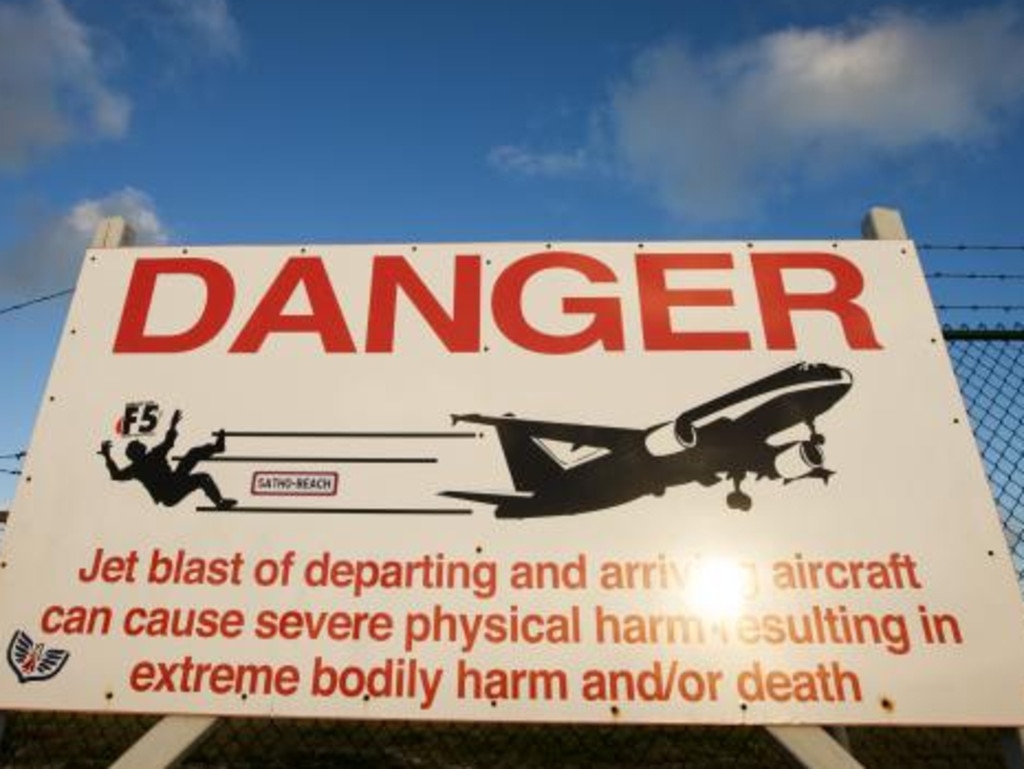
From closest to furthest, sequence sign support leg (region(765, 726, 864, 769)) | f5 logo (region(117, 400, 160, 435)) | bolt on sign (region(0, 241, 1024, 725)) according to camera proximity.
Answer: sign support leg (region(765, 726, 864, 769))
bolt on sign (region(0, 241, 1024, 725))
f5 logo (region(117, 400, 160, 435))

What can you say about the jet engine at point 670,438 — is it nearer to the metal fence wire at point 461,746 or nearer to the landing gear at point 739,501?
the landing gear at point 739,501

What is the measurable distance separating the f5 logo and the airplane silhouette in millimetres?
1031

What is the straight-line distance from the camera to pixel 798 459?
2.23m

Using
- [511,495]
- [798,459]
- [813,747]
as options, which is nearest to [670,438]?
[798,459]

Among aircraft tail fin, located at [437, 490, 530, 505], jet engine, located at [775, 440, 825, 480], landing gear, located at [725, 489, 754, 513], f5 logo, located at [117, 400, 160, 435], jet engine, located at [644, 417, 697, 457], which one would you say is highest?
f5 logo, located at [117, 400, 160, 435]

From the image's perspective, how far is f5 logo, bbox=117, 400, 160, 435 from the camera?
7.70ft

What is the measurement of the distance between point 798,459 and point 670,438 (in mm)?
411

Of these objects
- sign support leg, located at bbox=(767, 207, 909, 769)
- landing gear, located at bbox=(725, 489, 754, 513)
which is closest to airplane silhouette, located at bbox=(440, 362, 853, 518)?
landing gear, located at bbox=(725, 489, 754, 513)

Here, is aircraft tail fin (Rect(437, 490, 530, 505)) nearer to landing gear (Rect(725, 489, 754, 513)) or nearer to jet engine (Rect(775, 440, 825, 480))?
landing gear (Rect(725, 489, 754, 513))

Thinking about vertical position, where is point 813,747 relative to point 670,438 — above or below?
below

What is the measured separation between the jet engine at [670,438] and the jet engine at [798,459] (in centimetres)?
28

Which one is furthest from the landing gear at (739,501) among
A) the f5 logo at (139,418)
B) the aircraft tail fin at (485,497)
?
the f5 logo at (139,418)

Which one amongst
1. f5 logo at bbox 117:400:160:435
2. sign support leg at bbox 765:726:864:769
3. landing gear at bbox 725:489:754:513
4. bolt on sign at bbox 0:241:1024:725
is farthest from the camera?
f5 logo at bbox 117:400:160:435

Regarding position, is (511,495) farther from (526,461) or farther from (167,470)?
(167,470)
